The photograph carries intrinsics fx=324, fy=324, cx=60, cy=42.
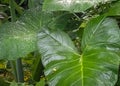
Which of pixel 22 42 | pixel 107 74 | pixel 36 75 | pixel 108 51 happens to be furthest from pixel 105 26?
pixel 36 75

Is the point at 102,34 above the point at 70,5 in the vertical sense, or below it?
below

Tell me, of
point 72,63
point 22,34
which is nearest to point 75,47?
point 72,63

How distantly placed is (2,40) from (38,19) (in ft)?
0.71

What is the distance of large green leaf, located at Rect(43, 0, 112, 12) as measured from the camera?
43.6 inches

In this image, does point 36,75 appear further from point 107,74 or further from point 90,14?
point 107,74

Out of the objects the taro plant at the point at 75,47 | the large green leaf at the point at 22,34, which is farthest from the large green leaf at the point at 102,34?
the large green leaf at the point at 22,34

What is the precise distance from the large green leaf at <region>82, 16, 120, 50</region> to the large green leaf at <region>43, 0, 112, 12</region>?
7cm

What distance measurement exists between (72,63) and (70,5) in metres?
0.20

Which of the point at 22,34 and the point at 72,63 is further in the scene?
the point at 22,34

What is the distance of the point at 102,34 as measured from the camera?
1124 mm

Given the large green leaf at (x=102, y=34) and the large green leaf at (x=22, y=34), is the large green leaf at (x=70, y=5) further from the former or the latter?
the large green leaf at (x=22, y=34)

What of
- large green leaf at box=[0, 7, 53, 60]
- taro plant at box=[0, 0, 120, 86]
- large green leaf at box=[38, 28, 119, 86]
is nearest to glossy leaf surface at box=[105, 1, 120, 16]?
taro plant at box=[0, 0, 120, 86]

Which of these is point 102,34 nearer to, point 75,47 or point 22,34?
point 75,47

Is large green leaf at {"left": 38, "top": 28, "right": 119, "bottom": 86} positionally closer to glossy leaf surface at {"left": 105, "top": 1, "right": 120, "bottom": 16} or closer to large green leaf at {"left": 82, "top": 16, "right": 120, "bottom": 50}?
large green leaf at {"left": 82, "top": 16, "right": 120, "bottom": 50}
